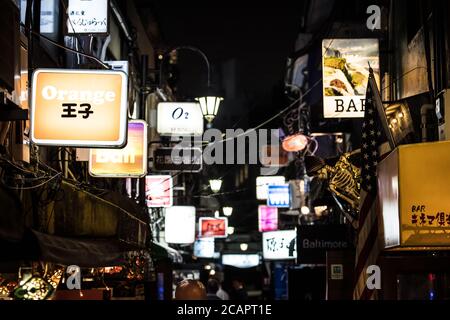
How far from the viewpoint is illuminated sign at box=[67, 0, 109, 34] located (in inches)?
673

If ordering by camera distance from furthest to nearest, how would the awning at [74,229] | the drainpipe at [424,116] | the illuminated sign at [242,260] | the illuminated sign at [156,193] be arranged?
the illuminated sign at [242,260] → the illuminated sign at [156,193] → the drainpipe at [424,116] → the awning at [74,229]

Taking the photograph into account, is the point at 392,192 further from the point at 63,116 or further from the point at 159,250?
the point at 159,250

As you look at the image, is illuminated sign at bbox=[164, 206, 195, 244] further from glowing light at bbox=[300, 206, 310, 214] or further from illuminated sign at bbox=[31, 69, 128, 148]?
illuminated sign at bbox=[31, 69, 128, 148]

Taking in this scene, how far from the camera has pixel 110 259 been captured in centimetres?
1332

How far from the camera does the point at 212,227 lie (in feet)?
Result: 135

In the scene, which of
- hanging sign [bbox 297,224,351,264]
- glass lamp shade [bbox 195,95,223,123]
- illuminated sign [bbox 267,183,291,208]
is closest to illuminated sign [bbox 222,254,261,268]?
illuminated sign [bbox 267,183,291,208]

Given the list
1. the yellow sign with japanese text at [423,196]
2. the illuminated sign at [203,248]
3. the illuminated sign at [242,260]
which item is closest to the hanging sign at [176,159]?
the yellow sign with japanese text at [423,196]

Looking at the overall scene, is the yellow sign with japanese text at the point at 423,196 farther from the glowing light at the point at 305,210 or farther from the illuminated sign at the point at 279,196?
the illuminated sign at the point at 279,196

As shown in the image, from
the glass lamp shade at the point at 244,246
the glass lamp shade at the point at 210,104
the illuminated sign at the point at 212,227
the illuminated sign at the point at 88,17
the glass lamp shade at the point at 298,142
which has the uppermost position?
the illuminated sign at the point at 88,17

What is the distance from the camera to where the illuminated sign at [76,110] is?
11.8 m

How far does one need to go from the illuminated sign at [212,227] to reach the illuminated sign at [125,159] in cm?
2254

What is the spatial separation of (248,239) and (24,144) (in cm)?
4948

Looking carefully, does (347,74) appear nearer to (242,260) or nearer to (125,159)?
(125,159)
